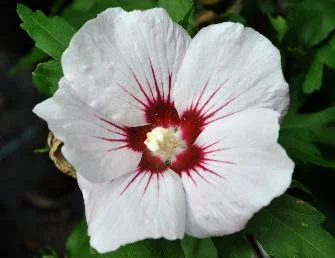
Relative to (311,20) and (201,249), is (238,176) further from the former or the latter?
(311,20)

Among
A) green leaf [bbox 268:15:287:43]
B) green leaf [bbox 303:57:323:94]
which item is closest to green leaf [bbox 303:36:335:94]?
green leaf [bbox 303:57:323:94]

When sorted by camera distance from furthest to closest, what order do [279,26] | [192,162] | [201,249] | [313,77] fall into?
[279,26] < [313,77] < [201,249] < [192,162]

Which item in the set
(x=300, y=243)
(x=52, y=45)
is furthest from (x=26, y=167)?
(x=300, y=243)

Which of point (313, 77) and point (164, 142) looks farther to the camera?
point (313, 77)

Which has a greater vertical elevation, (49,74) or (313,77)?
(49,74)

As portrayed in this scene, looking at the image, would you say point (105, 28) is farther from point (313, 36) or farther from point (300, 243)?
point (313, 36)

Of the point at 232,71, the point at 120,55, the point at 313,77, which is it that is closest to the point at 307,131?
the point at 313,77
